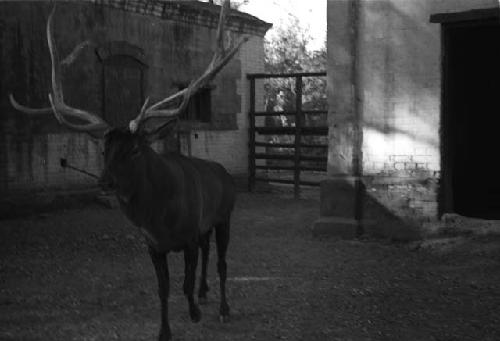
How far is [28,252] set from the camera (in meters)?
9.08

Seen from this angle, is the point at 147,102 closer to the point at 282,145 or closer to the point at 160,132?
the point at 160,132

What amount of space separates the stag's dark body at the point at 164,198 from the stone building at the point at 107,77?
548cm

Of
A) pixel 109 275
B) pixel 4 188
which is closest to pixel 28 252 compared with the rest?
pixel 109 275

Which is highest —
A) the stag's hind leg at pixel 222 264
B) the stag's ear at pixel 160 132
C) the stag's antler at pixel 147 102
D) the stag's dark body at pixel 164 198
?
the stag's antler at pixel 147 102

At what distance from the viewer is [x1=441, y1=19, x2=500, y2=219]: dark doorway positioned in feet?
39.0

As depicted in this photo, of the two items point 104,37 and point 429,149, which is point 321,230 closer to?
point 429,149

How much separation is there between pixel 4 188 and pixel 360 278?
7393mm

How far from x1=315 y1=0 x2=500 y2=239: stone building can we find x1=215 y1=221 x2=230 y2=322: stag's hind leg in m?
3.85

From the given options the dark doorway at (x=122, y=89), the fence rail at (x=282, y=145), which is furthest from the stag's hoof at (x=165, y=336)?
the fence rail at (x=282, y=145)

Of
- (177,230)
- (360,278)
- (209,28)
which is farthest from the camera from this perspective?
(209,28)

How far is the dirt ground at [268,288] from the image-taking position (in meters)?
5.41

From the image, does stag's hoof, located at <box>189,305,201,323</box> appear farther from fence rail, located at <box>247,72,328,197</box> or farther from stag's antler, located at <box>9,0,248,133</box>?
fence rail, located at <box>247,72,328,197</box>

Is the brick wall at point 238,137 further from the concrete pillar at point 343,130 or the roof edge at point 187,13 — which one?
the concrete pillar at point 343,130

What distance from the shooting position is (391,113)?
9453 millimetres
